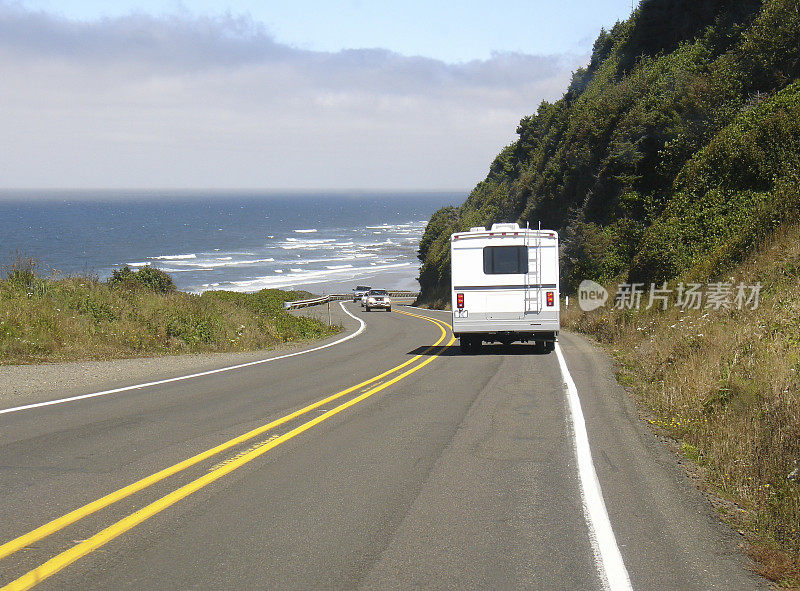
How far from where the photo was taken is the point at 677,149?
3550 centimetres

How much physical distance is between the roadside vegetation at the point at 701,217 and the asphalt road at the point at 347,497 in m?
0.60

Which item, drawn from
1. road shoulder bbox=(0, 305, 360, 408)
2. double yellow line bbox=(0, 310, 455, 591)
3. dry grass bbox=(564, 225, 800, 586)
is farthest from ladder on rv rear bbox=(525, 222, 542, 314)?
double yellow line bbox=(0, 310, 455, 591)

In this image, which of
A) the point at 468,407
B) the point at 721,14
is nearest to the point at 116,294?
the point at 468,407

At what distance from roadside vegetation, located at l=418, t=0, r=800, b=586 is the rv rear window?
3.38 metres

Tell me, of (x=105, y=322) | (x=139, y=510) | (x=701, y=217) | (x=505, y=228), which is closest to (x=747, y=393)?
(x=139, y=510)

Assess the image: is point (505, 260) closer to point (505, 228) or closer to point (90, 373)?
point (505, 228)

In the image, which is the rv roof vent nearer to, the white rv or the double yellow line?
the white rv

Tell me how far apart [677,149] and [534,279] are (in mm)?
20305

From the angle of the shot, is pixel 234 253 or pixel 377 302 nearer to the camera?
pixel 377 302

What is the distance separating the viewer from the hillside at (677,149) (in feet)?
80.9

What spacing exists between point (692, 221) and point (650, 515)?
21894 millimetres

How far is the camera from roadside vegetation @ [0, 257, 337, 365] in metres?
16.0

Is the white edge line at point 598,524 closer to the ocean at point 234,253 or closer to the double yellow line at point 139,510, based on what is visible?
the double yellow line at point 139,510

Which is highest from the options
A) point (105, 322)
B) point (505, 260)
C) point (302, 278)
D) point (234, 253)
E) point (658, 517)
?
point (505, 260)
